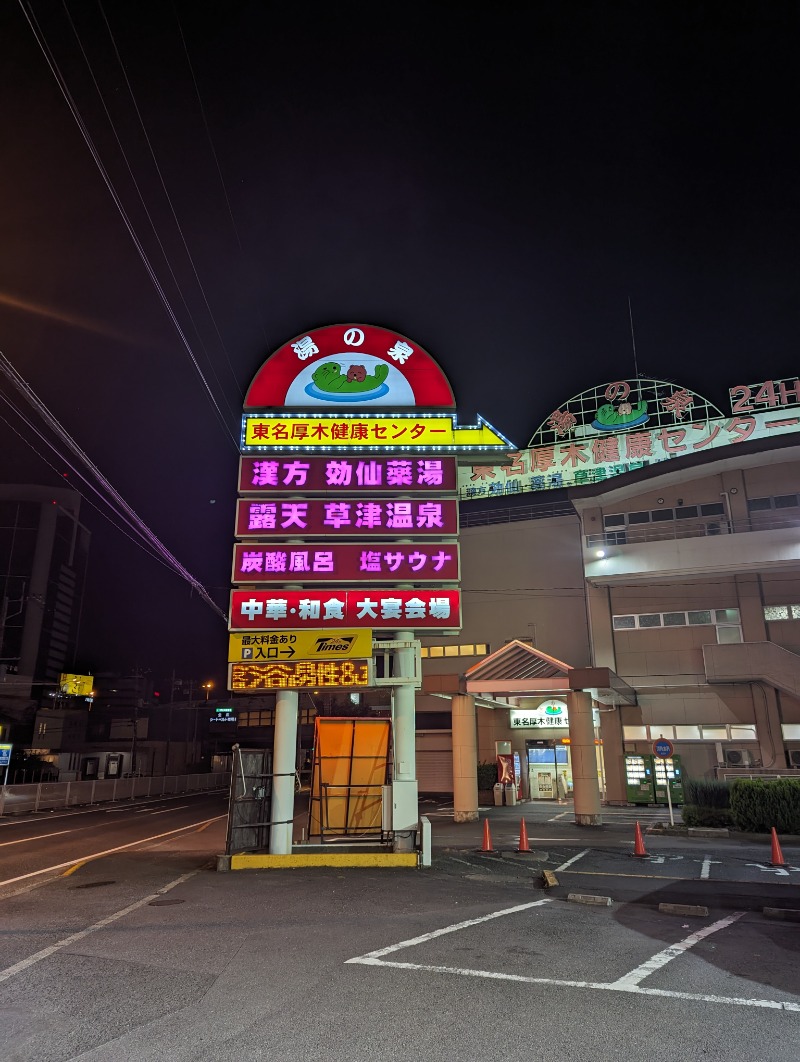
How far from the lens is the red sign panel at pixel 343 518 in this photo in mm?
15078

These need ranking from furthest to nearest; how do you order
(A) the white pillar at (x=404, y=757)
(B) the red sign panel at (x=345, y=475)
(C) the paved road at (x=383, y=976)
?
(B) the red sign panel at (x=345, y=475) → (A) the white pillar at (x=404, y=757) → (C) the paved road at (x=383, y=976)

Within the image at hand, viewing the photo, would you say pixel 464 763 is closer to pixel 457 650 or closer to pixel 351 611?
pixel 351 611

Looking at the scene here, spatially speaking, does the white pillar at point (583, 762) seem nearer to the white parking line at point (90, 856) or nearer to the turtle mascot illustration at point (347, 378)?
the white parking line at point (90, 856)

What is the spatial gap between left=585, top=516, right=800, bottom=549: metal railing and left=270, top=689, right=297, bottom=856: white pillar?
23.3 m

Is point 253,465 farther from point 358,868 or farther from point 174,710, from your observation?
point 174,710

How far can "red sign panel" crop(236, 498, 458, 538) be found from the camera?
49.5 feet

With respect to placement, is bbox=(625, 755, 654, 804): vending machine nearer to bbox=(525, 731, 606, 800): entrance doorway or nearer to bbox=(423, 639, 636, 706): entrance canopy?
bbox=(525, 731, 606, 800): entrance doorway

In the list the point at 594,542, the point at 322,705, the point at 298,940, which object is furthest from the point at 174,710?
the point at 298,940

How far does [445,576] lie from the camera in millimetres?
14789

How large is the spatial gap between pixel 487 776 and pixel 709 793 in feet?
44.1

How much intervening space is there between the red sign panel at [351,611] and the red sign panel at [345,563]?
353mm

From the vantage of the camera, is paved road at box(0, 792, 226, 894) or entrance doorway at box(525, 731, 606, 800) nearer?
paved road at box(0, 792, 226, 894)

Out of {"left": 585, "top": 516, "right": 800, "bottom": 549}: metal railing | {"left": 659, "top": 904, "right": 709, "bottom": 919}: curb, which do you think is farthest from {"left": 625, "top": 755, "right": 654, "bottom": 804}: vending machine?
{"left": 659, "top": 904, "right": 709, "bottom": 919}: curb

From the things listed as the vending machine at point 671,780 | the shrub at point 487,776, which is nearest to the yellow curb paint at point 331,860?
the vending machine at point 671,780
